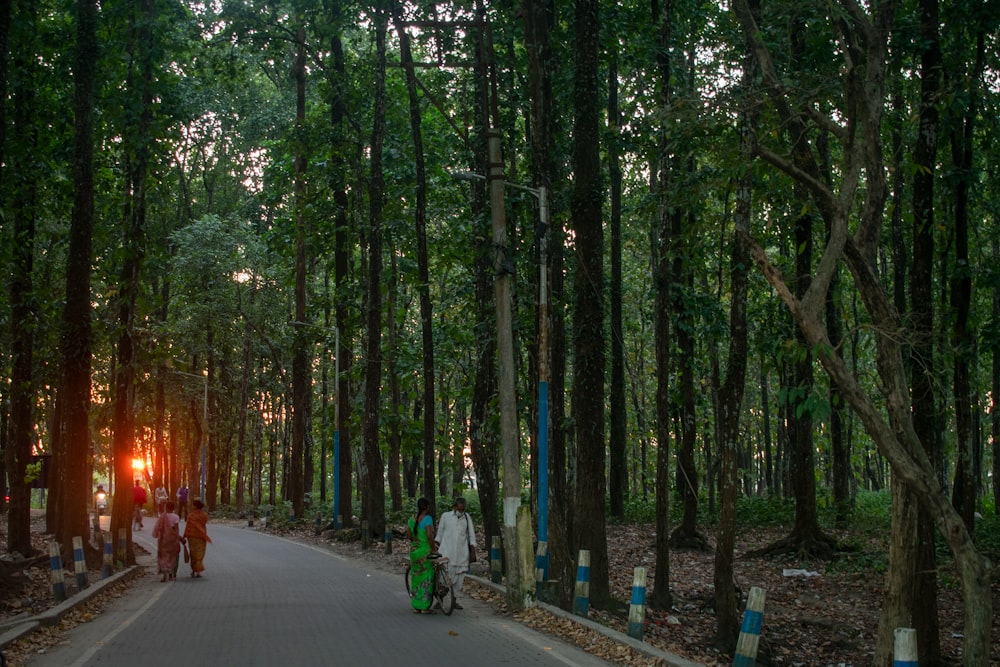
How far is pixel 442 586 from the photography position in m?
14.6

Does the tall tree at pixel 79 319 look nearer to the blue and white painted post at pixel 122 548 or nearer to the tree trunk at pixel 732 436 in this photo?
the blue and white painted post at pixel 122 548

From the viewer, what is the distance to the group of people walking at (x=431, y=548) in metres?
14.6

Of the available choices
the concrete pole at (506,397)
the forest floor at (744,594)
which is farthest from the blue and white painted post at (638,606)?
the concrete pole at (506,397)

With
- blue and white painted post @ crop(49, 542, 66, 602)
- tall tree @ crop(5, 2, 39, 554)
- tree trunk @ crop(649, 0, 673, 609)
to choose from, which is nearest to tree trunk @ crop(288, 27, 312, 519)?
tall tree @ crop(5, 2, 39, 554)

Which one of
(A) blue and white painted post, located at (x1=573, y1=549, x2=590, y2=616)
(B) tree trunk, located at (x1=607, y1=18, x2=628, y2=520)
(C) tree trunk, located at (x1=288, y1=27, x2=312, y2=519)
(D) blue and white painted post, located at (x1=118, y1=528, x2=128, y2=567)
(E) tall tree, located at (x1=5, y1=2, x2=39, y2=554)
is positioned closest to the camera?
(A) blue and white painted post, located at (x1=573, y1=549, x2=590, y2=616)

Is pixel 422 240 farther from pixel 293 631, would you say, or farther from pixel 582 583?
pixel 293 631

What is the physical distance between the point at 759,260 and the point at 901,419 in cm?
234

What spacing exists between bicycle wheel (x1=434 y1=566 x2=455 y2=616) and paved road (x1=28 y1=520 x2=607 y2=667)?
195 millimetres

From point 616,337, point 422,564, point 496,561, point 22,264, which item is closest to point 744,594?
point 496,561

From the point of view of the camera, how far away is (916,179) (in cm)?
1433

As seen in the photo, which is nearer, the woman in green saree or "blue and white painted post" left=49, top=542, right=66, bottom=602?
the woman in green saree

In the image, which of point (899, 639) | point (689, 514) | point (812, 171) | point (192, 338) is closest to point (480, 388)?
point (689, 514)

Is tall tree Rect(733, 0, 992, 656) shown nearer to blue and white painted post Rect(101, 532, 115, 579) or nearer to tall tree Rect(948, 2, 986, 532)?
tall tree Rect(948, 2, 986, 532)

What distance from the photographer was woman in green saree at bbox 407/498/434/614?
1462 cm
